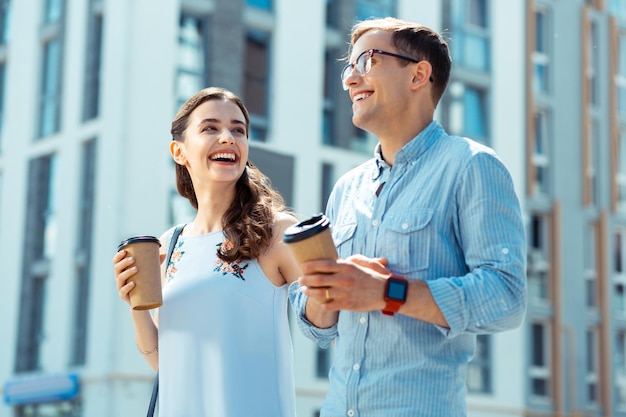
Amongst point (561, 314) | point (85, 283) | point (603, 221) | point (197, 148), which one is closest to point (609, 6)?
point (603, 221)

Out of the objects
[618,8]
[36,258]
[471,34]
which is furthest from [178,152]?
[618,8]

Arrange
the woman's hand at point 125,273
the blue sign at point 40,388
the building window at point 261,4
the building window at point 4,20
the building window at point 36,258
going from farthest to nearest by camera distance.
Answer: the building window at point 4,20 → the building window at point 261,4 → the building window at point 36,258 → the blue sign at point 40,388 → the woman's hand at point 125,273

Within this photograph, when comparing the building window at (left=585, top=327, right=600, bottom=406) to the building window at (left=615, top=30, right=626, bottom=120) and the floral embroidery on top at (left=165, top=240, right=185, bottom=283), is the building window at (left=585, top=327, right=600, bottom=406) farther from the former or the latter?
the floral embroidery on top at (left=165, top=240, right=185, bottom=283)

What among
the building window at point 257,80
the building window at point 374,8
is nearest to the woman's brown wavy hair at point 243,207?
the building window at point 257,80

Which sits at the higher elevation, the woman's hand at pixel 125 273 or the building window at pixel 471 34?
the building window at pixel 471 34

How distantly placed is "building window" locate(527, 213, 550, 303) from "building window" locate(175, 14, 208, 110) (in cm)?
884

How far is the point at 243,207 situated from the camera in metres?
3.24

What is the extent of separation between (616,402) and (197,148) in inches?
901

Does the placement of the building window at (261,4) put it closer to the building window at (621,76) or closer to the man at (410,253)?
the building window at (621,76)

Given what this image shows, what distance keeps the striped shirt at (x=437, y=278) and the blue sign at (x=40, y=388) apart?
16007 mm

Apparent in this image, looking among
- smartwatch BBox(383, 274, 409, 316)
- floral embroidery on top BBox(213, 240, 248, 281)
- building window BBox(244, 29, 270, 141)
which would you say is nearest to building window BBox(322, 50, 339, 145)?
building window BBox(244, 29, 270, 141)

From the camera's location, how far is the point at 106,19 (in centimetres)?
1867

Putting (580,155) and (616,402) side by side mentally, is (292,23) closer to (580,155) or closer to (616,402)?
(580,155)

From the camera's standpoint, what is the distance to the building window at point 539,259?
77.3 feet
